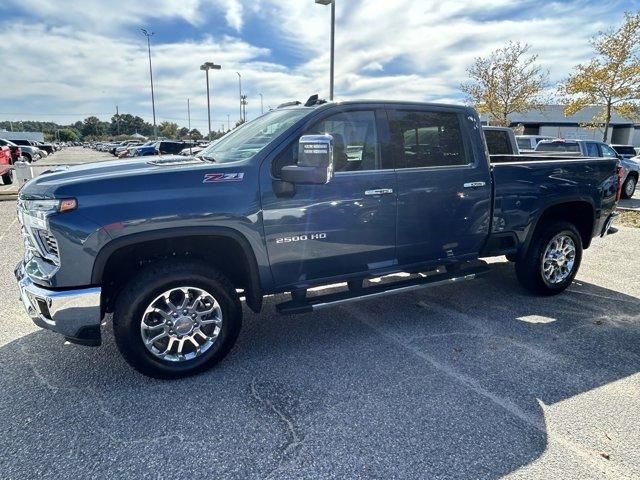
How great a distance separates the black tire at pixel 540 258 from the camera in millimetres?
4848

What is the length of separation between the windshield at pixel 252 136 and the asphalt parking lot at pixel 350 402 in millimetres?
1663

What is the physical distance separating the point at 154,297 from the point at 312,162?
58.1 inches

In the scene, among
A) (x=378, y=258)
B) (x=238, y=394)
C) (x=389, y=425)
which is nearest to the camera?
(x=389, y=425)

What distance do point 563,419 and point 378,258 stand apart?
1.82 meters

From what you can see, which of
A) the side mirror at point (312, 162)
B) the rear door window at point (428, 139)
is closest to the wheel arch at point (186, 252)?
the side mirror at point (312, 162)

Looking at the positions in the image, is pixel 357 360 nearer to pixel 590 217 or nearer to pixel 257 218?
pixel 257 218

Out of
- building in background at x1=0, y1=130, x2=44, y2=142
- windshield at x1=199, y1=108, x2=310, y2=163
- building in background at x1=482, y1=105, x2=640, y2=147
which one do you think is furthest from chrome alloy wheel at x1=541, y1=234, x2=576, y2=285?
building in background at x1=0, y1=130, x2=44, y2=142

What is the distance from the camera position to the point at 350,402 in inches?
118

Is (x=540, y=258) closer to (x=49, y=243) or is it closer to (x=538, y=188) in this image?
(x=538, y=188)

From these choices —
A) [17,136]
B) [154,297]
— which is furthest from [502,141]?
[17,136]

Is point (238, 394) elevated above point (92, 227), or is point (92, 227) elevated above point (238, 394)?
point (92, 227)

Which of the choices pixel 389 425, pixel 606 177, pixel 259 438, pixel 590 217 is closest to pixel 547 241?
pixel 590 217

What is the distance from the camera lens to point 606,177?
516 centimetres

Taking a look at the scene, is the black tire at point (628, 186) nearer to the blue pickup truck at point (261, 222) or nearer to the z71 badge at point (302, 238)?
the blue pickup truck at point (261, 222)
